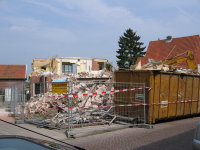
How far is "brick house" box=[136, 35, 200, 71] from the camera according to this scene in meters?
24.0

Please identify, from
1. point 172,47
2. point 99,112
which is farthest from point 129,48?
point 99,112

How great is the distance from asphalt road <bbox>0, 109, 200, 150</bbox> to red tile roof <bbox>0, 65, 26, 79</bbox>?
34551mm

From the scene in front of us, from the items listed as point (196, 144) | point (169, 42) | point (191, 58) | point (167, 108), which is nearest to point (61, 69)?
point (169, 42)

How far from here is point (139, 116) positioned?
387 inches

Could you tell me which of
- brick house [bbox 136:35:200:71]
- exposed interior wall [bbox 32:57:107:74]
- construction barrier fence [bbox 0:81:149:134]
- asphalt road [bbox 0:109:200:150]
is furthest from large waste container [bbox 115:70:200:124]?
exposed interior wall [bbox 32:57:107:74]

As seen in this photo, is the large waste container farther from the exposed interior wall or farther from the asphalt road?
the exposed interior wall

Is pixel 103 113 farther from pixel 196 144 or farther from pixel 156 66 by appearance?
pixel 196 144

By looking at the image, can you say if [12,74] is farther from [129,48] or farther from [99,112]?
[99,112]

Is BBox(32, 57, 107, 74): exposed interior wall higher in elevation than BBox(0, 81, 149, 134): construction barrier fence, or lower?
higher

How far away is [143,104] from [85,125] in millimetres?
2762

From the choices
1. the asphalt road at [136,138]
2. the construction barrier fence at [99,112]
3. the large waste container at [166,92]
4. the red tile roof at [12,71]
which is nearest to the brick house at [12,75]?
the red tile roof at [12,71]

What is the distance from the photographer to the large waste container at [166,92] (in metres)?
9.62

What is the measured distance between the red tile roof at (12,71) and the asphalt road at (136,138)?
113 ft

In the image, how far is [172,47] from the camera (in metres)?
26.5
